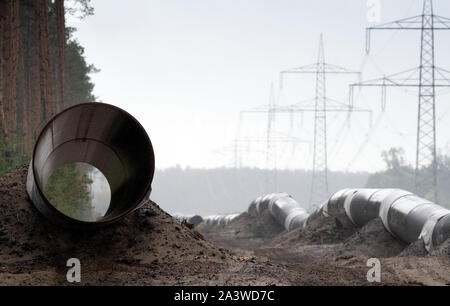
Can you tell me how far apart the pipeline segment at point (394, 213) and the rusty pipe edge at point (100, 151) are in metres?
6.67

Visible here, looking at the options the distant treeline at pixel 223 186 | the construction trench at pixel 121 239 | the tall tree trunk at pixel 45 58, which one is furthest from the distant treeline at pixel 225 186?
the construction trench at pixel 121 239

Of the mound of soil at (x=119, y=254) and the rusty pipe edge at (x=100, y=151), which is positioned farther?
the rusty pipe edge at (x=100, y=151)

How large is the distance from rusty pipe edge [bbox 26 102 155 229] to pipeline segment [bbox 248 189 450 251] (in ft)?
21.9

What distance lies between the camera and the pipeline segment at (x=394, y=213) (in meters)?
11.1

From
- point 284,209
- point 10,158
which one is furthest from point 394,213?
point 10,158

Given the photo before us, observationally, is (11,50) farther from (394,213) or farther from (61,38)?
(394,213)

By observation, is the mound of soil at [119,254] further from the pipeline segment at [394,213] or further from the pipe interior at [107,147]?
the pipeline segment at [394,213]

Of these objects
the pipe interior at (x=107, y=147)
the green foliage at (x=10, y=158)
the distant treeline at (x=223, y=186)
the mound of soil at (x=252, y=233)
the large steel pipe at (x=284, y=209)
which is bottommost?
the distant treeline at (x=223, y=186)

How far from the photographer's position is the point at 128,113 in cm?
783

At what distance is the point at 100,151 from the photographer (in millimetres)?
9539

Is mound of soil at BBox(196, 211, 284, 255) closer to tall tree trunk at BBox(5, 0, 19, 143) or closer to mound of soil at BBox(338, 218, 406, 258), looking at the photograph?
mound of soil at BBox(338, 218, 406, 258)

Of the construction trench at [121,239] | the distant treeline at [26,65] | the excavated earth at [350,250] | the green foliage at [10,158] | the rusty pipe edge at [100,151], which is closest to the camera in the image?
the construction trench at [121,239]

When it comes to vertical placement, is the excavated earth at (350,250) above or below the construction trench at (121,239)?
below
